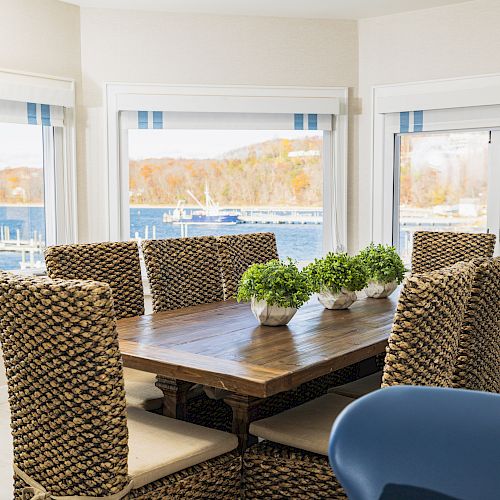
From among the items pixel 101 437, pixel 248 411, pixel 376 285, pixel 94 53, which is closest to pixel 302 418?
pixel 248 411

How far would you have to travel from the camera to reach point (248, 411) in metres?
2.54

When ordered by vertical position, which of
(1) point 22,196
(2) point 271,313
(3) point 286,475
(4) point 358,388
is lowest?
(3) point 286,475

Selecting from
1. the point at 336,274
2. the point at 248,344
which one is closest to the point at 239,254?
the point at 336,274

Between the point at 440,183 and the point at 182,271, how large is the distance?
2.42 m

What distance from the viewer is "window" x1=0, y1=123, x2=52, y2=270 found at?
180 inches

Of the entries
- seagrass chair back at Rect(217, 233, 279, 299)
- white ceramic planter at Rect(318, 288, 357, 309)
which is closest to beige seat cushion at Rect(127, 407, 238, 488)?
white ceramic planter at Rect(318, 288, 357, 309)

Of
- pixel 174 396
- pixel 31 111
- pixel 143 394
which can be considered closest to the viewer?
pixel 174 396

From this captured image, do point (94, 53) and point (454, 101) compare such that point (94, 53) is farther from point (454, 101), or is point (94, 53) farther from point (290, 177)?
point (454, 101)

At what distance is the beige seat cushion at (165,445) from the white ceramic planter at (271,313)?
542mm

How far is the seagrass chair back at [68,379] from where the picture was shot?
1933 millimetres

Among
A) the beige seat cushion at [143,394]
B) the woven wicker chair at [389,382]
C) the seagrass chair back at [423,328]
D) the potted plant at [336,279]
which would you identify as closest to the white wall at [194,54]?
the beige seat cushion at [143,394]

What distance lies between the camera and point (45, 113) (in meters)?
4.65

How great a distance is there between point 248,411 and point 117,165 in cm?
282

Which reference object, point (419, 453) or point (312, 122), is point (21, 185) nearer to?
point (312, 122)
